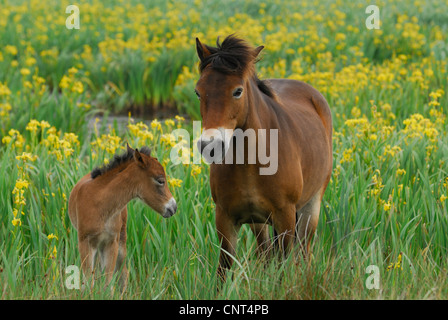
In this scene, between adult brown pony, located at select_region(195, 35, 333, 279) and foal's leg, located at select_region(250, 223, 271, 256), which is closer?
adult brown pony, located at select_region(195, 35, 333, 279)

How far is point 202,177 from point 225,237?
1173mm

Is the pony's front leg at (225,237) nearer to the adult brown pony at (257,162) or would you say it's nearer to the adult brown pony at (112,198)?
the adult brown pony at (257,162)

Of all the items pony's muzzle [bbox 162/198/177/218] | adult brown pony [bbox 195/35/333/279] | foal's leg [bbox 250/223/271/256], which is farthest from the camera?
foal's leg [bbox 250/223/271/256]

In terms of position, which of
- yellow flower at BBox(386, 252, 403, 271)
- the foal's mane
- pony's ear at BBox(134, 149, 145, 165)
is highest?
the foal's mane

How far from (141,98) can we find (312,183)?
6.72m

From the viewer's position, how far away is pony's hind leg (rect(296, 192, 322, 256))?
457cm

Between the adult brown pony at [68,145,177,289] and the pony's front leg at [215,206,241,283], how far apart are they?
1.03 ft

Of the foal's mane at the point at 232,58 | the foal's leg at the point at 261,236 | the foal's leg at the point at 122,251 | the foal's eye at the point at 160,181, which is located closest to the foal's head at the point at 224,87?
the foal's mane at the point at 232,58

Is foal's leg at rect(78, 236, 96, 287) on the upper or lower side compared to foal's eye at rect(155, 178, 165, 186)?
lower

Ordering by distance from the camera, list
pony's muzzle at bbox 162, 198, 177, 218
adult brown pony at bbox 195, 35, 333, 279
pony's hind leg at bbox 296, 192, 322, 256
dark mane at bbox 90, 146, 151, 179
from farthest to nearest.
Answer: pony's hind leg at bbox 296, 192, 322, 256 < dark mane at bbox 90, 146, 151, 179 < pony's muzzle at bbox 162, 198, 177, 218 < adult brown pony at bbox 195, 35, 333, 279

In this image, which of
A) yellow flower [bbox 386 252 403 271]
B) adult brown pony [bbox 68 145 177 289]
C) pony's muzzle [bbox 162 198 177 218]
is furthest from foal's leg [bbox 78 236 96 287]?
yellow flower [bbox 386 252 403 271]

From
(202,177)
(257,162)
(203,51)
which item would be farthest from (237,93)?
(202,177)

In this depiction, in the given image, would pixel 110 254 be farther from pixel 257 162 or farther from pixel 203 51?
pixel 203 51

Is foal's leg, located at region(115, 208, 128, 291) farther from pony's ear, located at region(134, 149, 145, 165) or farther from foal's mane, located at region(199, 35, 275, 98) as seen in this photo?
foal's mane, located at region(199, 35, 275, 98)
